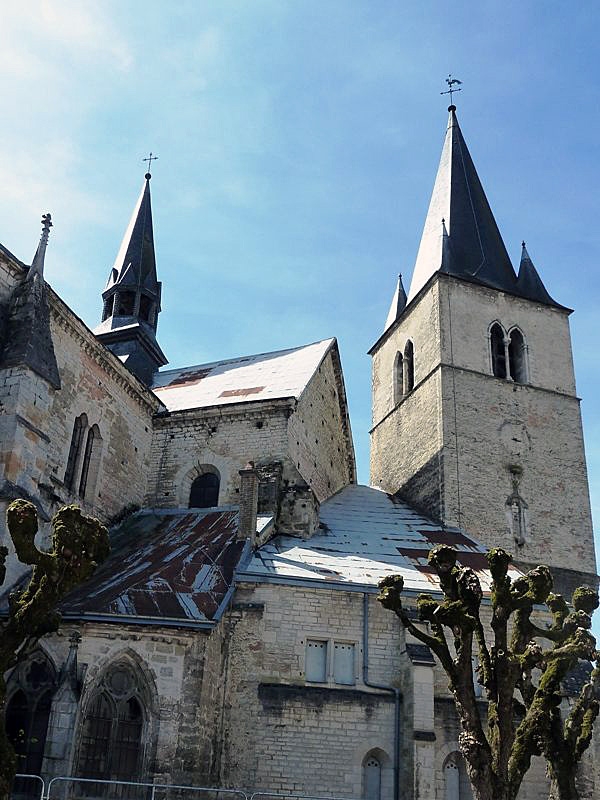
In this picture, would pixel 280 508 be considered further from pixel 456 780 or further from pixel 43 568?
pixel 43 568

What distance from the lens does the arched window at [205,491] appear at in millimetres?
21203

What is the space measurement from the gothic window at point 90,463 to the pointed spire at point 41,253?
14.1 feet

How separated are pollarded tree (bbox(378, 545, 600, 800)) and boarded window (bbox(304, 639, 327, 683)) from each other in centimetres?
458

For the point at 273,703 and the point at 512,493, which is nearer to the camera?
the point at 273,703

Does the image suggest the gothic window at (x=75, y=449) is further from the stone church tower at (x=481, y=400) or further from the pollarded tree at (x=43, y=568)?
the stone church tower at (x=481, y=400)

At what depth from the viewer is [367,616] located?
16.3 m

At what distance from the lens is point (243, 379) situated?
24.0m

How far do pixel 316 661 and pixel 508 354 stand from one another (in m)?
13.9

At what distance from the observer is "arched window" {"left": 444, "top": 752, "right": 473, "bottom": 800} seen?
1522 centimetres

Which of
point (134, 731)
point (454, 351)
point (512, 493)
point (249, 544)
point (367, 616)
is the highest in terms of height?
point (454, 351)

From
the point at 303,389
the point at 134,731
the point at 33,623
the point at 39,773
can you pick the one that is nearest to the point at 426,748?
the point at 134,731

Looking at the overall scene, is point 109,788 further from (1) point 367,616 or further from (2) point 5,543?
(1) point 367,616

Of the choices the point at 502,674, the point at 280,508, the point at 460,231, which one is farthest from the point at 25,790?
the point at 460,231

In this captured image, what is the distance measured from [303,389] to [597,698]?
1099cm
